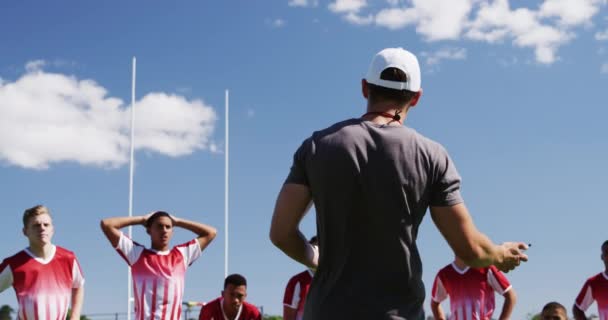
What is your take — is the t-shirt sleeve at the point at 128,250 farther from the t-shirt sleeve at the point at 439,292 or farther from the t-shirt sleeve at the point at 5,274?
the t-shirt sleeve at the point at 439,292

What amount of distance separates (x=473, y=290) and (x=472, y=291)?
0.06 feet

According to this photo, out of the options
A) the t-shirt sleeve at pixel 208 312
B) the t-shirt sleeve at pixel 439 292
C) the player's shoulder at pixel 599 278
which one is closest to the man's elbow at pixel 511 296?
the t-shirt sleeve at pixel 439 292

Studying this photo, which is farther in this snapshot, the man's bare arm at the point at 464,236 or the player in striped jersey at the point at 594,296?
the player in striped jersey at the point at 594,296

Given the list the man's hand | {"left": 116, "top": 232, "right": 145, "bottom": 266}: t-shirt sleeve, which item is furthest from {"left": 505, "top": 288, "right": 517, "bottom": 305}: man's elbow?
the man's hand

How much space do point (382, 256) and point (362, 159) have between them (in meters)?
0.28

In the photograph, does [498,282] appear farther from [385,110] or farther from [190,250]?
[385,110]

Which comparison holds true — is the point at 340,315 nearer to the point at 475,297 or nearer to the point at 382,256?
the point at 382,256

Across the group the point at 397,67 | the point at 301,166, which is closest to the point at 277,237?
the point at 301,166

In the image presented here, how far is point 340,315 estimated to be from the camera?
2209 mm

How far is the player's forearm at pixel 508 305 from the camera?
8906 mm

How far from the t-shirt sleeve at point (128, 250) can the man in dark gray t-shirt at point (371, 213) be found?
5.52 metres

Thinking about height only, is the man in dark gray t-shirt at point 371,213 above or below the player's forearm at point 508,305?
above

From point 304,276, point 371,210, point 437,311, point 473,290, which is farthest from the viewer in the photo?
point 437,311

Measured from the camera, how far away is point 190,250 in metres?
7.85
